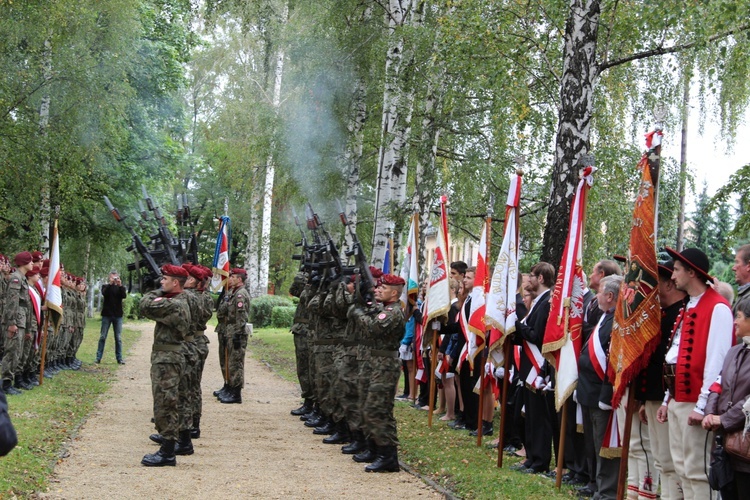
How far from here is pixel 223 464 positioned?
953 cm

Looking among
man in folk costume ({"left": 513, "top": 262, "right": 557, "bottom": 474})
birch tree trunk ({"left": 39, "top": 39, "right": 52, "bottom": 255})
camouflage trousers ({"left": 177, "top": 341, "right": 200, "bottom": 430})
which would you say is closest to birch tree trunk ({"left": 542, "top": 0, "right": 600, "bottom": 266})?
man in folk costume ({"left": 513, "top": 262, "right": 557, "bottom": 474})

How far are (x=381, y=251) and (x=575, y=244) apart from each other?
9068mm

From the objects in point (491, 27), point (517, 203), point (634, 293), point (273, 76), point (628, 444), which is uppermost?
point (273, 76)

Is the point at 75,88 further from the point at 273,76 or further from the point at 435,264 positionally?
the point at 273,76

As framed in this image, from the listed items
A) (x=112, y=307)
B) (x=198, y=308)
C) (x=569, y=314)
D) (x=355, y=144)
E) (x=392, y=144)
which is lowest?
(x=112, y=307)

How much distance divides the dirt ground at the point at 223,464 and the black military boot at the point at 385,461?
0.43 feet

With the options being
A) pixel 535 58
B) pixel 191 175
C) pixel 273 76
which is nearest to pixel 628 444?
pixel 535 58

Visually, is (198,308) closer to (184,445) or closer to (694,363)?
(184,445)

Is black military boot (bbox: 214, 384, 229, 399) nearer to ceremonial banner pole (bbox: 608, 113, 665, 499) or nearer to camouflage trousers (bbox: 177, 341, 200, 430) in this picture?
camouflage trousers (bbox: 177, 341, 200, 430)

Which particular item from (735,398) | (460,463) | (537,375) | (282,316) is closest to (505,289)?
(537,375)

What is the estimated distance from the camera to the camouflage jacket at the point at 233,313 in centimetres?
1427

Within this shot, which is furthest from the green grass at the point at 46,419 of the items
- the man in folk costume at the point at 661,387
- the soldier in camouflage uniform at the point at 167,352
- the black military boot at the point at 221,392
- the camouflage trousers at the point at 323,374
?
the man in folk costume at the point at 661,387

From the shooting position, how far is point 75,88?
863 inches

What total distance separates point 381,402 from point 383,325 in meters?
0.80
